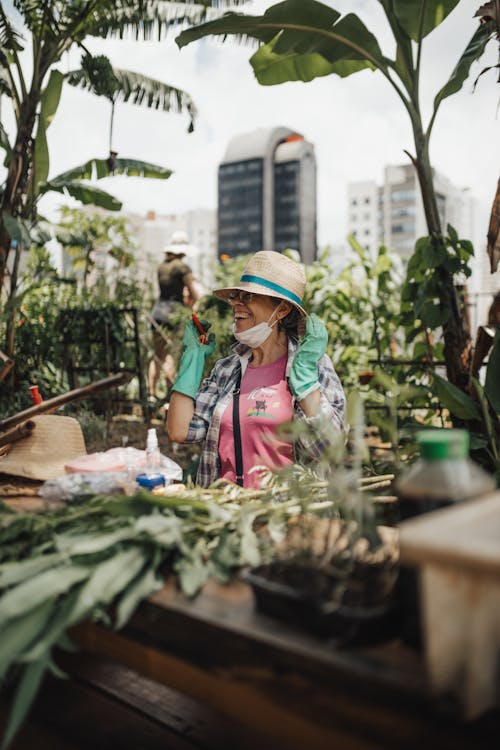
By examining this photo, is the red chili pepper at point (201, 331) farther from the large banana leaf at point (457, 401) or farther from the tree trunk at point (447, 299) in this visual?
the tree trunk at point (447, 299)

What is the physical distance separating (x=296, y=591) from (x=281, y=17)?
2.72 metres

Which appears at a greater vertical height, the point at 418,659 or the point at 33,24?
the point at 33,24

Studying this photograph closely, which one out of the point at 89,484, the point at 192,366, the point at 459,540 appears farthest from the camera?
the point at 192,366

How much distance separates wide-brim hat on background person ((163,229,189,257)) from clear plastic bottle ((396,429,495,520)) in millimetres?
5650

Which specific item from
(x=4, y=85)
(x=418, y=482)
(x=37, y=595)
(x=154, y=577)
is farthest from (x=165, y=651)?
(x=4, y=85)

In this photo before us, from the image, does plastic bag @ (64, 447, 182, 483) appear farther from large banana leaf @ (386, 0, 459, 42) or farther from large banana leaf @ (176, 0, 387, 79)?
large banana leaf @ (386, 0, 459, 42)

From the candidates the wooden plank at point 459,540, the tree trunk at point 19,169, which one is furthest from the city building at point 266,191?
the wooden plank at point 459,540

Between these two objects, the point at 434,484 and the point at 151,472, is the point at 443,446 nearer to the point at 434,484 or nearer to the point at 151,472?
the point at 434,484

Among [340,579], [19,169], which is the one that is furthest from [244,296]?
[19,169]

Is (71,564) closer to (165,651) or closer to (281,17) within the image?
(165,651)

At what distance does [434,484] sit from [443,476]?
0.05ft

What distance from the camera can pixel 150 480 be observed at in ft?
5.65

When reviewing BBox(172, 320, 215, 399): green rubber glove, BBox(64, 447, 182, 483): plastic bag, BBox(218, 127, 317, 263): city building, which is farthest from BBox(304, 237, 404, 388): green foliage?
BBox(218, 127, 317, 263): city building

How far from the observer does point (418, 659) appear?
79 cm
